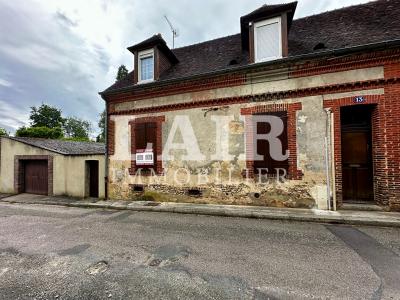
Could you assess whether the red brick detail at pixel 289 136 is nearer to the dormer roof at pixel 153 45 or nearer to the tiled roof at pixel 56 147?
the dormer roof at pixel 153 45

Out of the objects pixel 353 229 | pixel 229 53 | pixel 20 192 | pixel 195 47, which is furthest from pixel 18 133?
pixel 353 229

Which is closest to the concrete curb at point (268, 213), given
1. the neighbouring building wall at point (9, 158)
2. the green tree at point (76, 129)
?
the neighbouring building wall at point (9, 158)

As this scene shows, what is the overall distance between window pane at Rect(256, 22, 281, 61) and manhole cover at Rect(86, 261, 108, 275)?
7456 millimetres

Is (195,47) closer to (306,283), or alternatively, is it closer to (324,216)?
(324,216)

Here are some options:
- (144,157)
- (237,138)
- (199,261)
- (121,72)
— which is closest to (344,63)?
(237,138)

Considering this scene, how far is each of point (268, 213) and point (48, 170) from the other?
446 inches

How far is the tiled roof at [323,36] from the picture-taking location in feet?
21.8

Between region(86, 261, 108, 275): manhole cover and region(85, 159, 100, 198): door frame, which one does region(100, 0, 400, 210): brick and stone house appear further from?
region(86, 261, 108, 275): manhole cover

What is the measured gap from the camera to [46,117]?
44000 millimetres

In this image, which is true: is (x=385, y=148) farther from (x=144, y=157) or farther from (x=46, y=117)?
(x=46, y=117)

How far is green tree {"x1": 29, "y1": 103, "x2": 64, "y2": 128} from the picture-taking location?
43.2 meters

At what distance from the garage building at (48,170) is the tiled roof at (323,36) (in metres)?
4.09

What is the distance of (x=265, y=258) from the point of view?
12.1 feet

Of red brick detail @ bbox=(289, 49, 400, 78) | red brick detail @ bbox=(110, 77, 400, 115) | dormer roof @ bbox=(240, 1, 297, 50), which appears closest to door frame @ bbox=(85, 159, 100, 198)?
red brick detail @ bbox=(110, 77, 400, 115)
